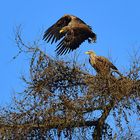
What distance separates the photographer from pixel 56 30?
1410 centimetres

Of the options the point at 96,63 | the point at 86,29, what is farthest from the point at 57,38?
the point at 96,63

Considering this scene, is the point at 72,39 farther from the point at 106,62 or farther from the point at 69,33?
the point at 106,62

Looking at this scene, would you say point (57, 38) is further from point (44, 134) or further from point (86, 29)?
point (44, 134)

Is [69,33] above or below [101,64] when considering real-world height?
above

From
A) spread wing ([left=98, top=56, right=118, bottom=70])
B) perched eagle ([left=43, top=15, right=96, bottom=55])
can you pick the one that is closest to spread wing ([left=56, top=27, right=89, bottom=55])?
perched eagle ([left=43, top=15, right=96, bottom=55])

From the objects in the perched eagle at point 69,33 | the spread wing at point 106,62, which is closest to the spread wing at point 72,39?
the perched eagle at point 69,33

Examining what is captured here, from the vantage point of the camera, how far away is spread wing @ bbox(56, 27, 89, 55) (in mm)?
12961

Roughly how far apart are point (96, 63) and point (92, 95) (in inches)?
104

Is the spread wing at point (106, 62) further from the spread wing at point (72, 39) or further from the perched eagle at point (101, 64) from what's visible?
the spread wing at point (72, 39)

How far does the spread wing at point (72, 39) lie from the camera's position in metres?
13.0

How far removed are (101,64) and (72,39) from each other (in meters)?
2.09

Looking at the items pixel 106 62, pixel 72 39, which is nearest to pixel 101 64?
pixel 106 62

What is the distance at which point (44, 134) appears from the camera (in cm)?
986

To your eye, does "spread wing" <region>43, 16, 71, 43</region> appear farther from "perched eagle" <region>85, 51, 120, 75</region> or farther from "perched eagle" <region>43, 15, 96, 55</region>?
"perched eagle" <region>85, 51, 120, 75</region>
